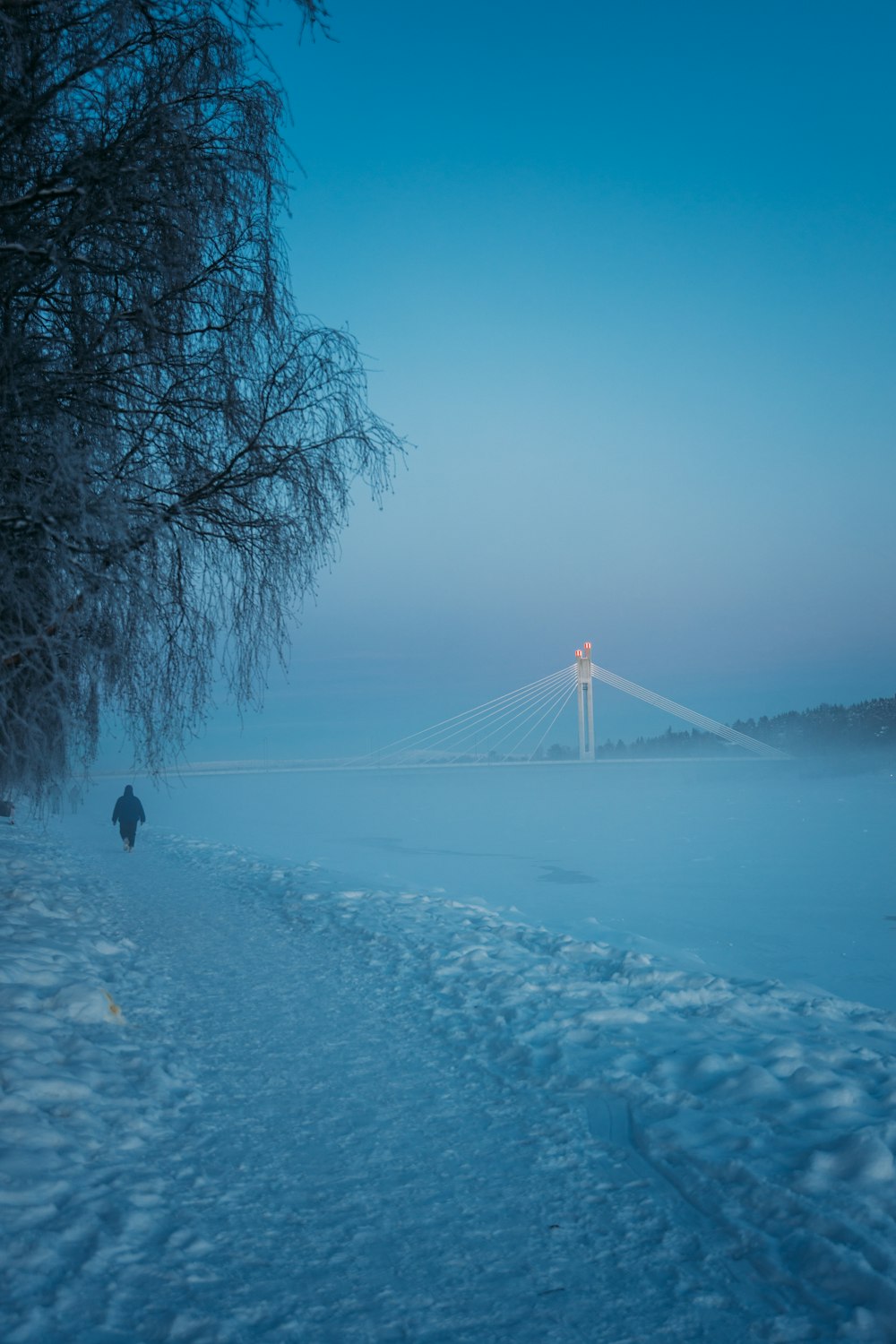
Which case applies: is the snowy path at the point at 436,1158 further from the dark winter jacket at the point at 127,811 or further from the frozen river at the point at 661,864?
the dark winter jacket at the point at 127,811

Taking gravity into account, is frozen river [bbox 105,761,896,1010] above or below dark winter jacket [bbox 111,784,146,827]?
below

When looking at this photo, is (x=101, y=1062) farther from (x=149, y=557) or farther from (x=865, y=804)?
(x=865, y=804)

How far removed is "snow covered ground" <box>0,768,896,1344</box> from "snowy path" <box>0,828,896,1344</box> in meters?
0.01

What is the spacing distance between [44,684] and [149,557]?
625 mm

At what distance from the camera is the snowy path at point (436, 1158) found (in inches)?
80.7

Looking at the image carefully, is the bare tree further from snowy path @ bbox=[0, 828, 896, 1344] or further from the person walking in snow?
the person walking in snow

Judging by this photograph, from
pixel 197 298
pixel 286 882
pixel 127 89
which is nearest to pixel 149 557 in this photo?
pixel 197 298

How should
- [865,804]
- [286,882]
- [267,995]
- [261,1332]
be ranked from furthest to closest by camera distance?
1. [865,804]
2. [286,882]
3. [267,995]
4. [261,1332]

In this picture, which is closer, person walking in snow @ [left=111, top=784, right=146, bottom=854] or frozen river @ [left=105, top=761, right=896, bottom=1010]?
frozen river @ [left=105, top=761, right=896, bottom=1010]

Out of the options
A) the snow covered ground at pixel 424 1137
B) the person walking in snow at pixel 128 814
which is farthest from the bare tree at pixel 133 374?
the person walking in snow at pixel 128 814

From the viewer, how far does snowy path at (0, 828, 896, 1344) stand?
2051mm

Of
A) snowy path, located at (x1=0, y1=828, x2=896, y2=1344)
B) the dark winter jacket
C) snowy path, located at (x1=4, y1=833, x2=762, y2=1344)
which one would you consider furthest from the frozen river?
snowy path, located at (x1=4, y1=833, x2=762, y2=1344)

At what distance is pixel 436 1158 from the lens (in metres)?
2.85

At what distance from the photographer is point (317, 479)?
3.71m
